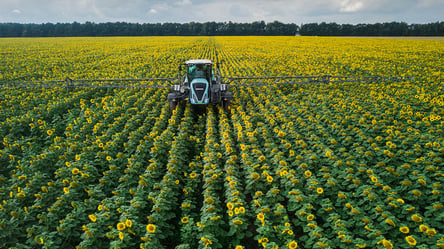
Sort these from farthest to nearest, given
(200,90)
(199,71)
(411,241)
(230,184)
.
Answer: (199,71)
(200,90)
(230,184)
(411,241)

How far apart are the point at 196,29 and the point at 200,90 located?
96990mm

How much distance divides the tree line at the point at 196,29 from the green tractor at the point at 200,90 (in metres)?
90.6

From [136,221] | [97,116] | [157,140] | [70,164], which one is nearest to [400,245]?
[136,221]

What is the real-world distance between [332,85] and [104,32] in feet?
333

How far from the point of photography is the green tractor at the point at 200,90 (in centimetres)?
919

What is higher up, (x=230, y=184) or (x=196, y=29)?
(x=196, y=29)

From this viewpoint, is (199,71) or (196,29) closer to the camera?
(199,71)

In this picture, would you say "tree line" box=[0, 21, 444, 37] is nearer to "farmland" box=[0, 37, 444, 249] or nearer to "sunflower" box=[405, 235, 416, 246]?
"farmland" box=[0, 37, 444, 249]

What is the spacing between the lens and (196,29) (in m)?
98.4

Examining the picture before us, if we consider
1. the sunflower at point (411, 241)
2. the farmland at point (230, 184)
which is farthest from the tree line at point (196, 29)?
the sunflower at point (411, 241)

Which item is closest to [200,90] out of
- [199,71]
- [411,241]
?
[199,71]

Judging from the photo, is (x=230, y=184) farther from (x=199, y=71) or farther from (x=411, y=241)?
(x=199, y=71)

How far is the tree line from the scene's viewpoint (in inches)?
3295

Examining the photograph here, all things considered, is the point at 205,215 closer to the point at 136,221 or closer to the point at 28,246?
the point at 136,221
